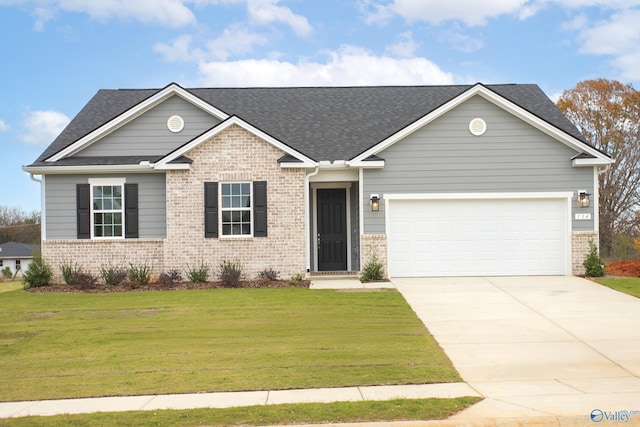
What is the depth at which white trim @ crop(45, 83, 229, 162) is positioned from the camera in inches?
715

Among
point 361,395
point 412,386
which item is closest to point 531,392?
point 412,386

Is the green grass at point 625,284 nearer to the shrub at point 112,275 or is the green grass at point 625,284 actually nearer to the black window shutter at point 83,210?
the shrub at point 112,275

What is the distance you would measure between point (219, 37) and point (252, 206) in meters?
6.68

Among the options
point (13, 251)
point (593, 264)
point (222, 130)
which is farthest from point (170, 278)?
point (13, 251)

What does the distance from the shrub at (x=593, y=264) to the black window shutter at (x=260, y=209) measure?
340 inches

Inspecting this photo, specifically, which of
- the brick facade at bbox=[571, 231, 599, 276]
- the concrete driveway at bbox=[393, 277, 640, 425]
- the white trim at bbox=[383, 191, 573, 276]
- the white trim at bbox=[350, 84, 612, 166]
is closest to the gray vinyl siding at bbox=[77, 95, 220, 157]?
the white trim at bbox=[350, 84, 612, 166]

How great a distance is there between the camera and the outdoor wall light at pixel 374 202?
17.2 meters

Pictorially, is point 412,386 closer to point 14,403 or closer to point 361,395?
point 361,395

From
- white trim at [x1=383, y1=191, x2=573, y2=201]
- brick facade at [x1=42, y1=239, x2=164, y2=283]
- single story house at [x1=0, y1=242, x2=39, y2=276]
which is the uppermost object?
white trim at [x1=383, y1=191, x2=573, y2=201]

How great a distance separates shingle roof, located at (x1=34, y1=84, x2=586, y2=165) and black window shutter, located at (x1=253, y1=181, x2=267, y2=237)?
1.98 m

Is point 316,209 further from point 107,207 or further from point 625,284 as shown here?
point 625,284

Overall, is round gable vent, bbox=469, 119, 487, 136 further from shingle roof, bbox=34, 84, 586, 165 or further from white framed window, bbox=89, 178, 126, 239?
white framed window, bbox=89, 178, 126, 239

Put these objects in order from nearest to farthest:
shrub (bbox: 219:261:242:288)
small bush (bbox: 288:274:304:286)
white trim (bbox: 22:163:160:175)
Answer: small bush (bbox: 288:274:304:286) < shrub (bbox: 219:261:242:288) < white trim (bbox: 22:163:160:175)

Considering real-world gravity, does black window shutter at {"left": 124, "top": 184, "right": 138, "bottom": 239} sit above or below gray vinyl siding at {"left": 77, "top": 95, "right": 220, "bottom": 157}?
below
